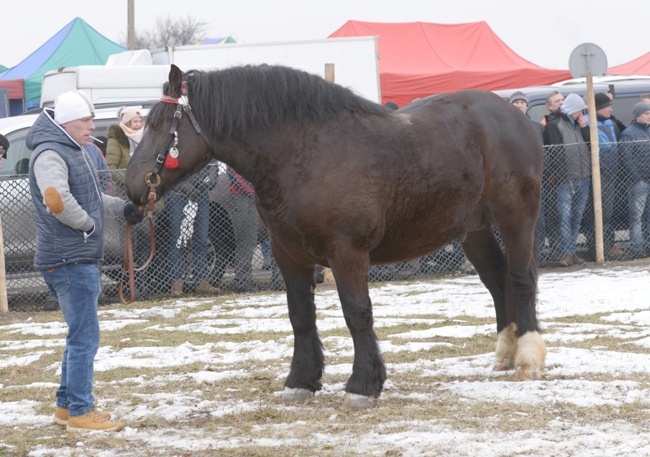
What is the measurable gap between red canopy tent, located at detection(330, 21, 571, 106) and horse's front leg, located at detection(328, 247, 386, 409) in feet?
53.4

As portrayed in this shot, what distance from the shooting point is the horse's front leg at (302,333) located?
632 centimetres

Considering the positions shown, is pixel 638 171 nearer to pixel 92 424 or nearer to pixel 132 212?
pixel 132 212

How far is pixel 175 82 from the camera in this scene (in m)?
5.93

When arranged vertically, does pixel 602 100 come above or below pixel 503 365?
above

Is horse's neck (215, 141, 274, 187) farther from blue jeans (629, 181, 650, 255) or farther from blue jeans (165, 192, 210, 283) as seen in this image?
blue jeans (629, 181, 650, 255)

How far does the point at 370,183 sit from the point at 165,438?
73.1 inches

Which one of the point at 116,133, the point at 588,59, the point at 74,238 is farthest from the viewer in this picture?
the point at 588,59

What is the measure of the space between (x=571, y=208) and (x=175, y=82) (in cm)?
821

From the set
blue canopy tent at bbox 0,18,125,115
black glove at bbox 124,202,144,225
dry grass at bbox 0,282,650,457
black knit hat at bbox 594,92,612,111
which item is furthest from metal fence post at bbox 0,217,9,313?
blue canopy tent at bbox 0,18,125,115

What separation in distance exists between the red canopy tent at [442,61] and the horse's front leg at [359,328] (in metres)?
16.3

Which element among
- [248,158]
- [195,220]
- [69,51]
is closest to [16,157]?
[195,220]

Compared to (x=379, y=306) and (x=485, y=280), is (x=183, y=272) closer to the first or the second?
(x=379, y=306)

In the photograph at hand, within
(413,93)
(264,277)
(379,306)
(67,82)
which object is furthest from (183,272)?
(413,93)

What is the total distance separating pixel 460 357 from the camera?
7445mm
